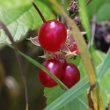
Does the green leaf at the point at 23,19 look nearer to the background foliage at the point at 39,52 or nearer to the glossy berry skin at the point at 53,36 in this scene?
the background foliage at the point at 39,52

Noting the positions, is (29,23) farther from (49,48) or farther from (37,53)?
(37,53)

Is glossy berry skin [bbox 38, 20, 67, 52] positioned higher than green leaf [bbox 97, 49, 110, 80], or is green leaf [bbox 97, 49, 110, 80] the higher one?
green leaf [bbox 97, 49, 110, 80]

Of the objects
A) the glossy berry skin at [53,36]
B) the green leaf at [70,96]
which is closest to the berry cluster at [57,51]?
the glossy berry skin at [53,36]

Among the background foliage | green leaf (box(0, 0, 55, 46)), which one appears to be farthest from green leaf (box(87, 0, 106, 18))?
green leaf (box(0, 0, 55, 46))

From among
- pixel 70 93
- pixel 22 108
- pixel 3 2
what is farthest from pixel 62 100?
pixel 22 108

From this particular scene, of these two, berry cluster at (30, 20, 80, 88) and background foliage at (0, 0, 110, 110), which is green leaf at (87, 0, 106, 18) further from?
berry cluster at (30, 20, 80, 88)

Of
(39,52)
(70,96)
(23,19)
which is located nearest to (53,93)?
(23,19)

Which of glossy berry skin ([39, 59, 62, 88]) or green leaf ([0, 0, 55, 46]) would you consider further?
green leaf ([0, 0, 55, 46])

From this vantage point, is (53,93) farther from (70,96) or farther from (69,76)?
(70,96)
